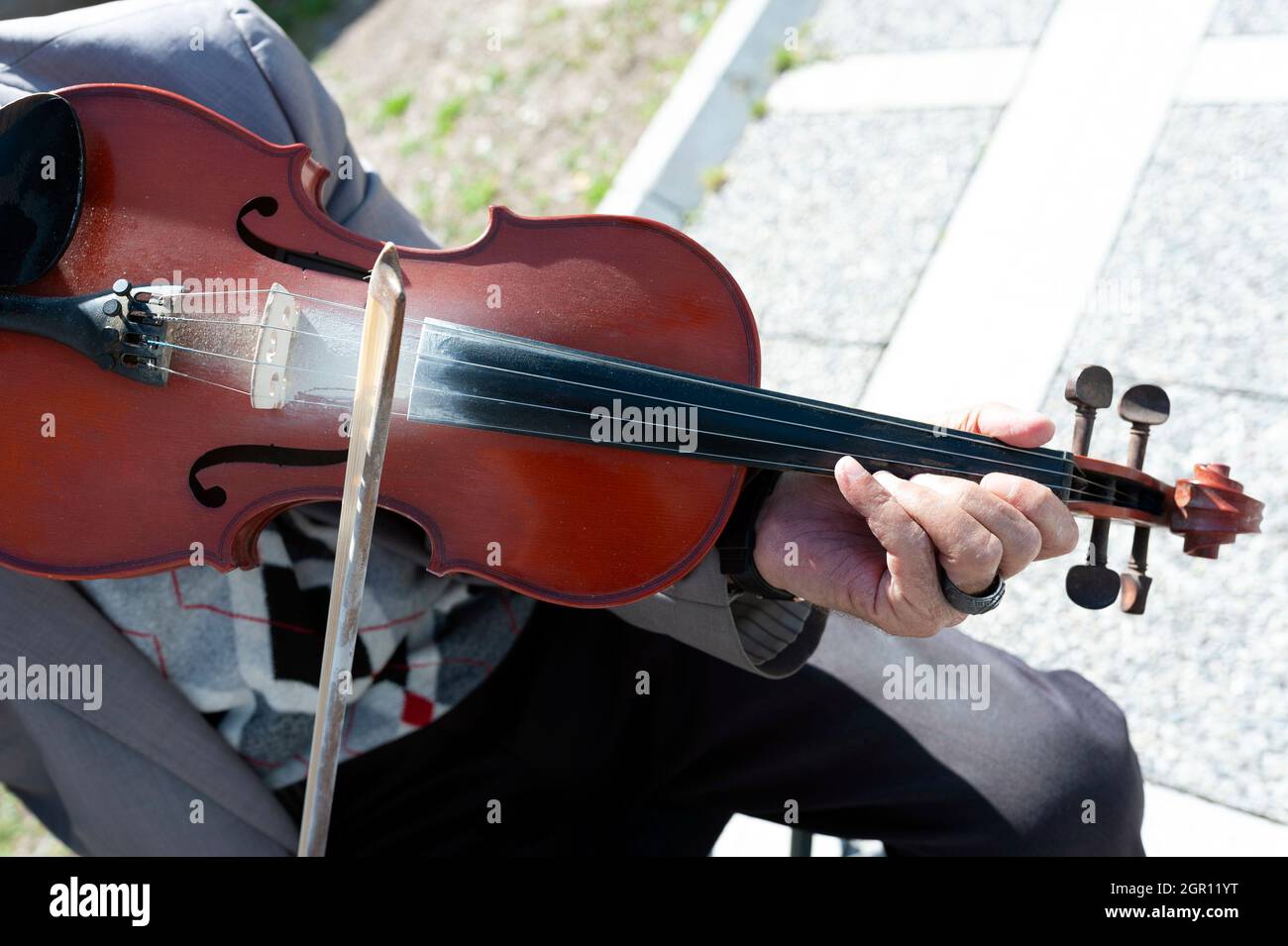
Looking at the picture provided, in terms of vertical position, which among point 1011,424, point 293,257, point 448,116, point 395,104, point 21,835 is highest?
point 395,104

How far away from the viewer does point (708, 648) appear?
135 cm

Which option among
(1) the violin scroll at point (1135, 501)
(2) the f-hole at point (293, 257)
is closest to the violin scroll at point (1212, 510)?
(1) the violin scroll at point (1135, 501)

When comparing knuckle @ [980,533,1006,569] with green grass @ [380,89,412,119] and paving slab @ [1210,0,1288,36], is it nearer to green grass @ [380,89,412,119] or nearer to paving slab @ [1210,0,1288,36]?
paving slab @ [1210,0,1288,36]

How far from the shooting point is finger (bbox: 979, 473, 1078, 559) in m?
1.13

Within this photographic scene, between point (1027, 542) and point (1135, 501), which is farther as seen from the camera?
point (1135, 501)

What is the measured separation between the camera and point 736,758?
58.3 inches

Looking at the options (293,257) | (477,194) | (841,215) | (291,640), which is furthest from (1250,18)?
(291,640)

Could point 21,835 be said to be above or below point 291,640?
below

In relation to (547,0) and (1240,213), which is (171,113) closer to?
(1240,213)

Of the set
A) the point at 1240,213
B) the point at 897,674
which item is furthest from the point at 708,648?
the point at 1240,213

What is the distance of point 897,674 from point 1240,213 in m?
1.55

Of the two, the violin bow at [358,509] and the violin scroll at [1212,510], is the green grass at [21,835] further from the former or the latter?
the violin scroll at [1212,510]

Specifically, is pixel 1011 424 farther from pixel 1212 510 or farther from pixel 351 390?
pixel 351 390

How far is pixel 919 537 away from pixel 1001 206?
1699mm
